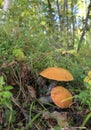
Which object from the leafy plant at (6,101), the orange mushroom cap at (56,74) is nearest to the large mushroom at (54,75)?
the orange mushroom cap at (56,74)

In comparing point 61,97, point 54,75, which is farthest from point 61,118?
point 54,75

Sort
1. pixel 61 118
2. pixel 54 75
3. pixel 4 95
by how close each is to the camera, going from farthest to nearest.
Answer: pixel 54 75
pixel 61 118
pixel 4 95

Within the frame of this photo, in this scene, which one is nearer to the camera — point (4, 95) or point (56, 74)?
point (4, 95)

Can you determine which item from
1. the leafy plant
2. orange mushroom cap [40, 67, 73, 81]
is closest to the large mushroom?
orange mushroom cap [40, 67, 73, 81]

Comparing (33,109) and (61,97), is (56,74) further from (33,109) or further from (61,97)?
(33,109)

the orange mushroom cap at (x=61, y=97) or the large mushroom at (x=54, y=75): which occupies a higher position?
the large mushroom at (x=54, y=75)

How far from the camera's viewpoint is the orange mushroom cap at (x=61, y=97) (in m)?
1.64

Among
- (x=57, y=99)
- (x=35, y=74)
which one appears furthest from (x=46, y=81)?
(x=57, y=99)

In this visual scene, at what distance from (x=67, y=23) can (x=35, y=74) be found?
2.86m

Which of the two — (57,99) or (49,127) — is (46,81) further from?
(49,127)

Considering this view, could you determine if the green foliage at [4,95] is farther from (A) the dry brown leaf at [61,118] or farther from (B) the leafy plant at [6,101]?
(A) the dry brown leaf at [61,118]

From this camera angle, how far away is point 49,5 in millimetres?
4355

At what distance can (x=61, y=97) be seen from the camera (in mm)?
1654

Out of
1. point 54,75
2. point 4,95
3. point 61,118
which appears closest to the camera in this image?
point 4,95
